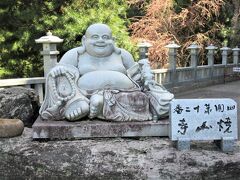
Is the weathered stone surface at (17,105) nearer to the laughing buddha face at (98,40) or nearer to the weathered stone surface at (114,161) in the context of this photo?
the weathered stone surface at (114,161)

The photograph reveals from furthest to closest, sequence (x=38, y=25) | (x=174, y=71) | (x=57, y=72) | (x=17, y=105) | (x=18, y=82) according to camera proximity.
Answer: (x=174, y=71)
(x=38, y=25)
(x=18, y=82)
(x=17, y=105)
(x=57, y=72)

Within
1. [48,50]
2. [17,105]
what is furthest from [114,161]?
[48,50]

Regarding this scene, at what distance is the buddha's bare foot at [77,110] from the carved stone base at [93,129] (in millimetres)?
71

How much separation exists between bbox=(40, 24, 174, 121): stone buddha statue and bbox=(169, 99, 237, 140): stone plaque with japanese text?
46cm

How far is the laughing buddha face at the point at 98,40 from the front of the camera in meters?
4.91

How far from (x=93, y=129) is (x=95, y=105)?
0.28 meters

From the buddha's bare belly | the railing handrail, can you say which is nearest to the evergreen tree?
the railing handrail

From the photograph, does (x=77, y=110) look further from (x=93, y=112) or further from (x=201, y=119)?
(x=201, y=119)

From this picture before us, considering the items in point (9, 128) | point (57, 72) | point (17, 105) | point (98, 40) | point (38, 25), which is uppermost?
point (38, 25)

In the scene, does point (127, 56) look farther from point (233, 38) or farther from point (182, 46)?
point (233, 38)

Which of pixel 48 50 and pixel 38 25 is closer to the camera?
pixel 48 50

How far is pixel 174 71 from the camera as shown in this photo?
1320 centimetres

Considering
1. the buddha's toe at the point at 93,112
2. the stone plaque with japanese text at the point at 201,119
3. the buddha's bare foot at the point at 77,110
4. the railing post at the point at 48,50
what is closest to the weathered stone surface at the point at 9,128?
the buddha's bare foot at the point at 77,110

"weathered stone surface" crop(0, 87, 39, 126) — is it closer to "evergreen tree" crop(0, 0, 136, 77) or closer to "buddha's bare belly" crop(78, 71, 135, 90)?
"buddha's bare belly" crop(78, 71, 135, 90)
